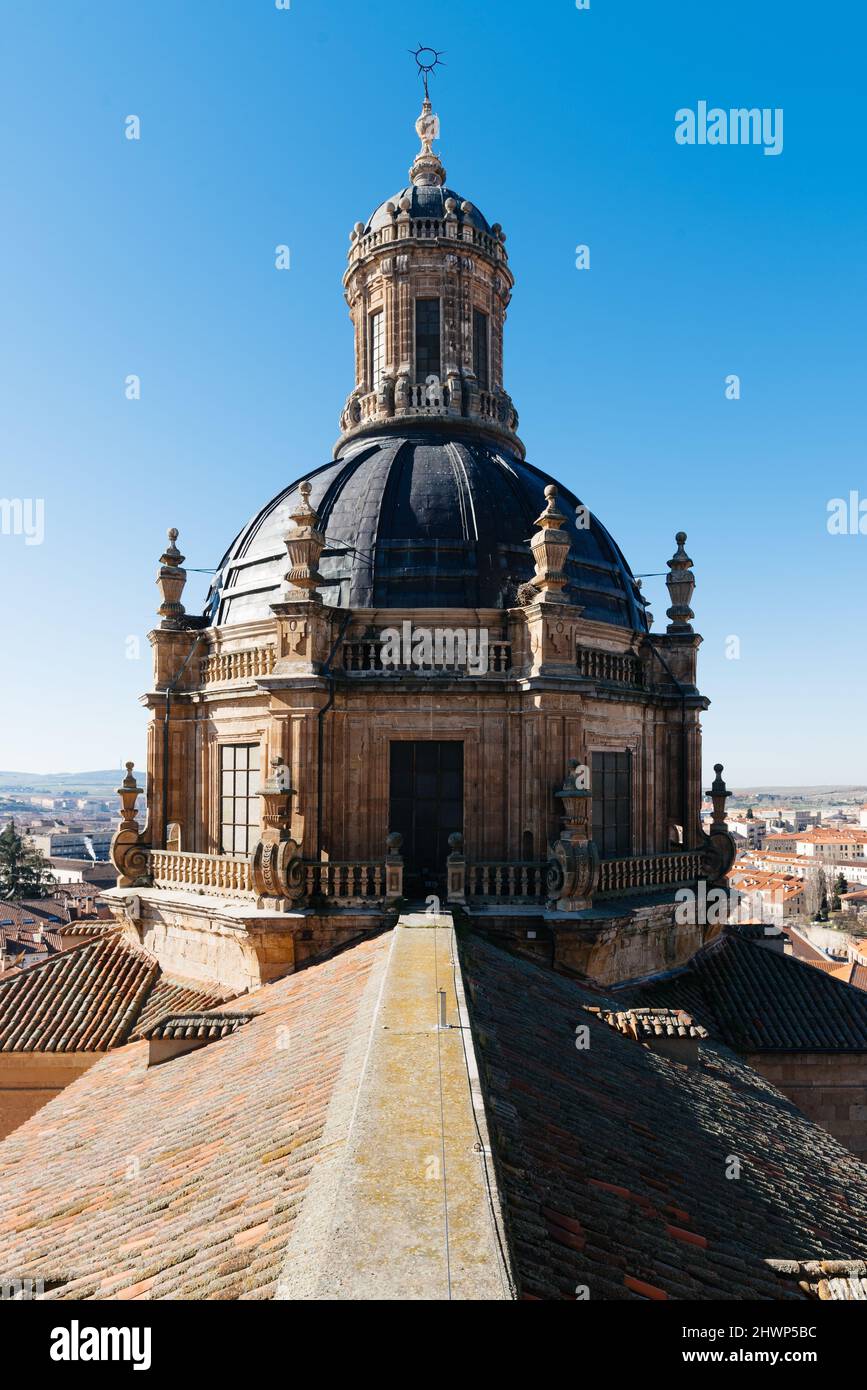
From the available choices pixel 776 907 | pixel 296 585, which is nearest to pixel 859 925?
pixel 776 907

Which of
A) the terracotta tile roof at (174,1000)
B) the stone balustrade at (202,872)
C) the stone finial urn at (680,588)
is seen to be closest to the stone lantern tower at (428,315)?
the stone finial urn at (680,588)

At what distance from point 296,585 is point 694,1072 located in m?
10.3

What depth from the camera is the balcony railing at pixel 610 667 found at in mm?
16875

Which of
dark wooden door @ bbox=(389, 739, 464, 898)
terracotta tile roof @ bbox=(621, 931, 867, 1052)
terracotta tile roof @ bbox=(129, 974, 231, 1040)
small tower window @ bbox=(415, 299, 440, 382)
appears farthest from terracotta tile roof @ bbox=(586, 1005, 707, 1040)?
small tower window @ bbox=(415, 299, 440, 382)

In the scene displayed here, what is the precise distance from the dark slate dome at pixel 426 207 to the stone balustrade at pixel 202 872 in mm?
16094

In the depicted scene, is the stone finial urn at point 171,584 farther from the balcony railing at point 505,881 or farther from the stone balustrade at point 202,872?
the balcony railing at point 505,881

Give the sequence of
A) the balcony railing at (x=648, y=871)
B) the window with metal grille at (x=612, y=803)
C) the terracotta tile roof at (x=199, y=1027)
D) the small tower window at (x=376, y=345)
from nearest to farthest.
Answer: the terracotta tile roof at (x=199, y=1027)
the balcony railing at (x=648, y=871)
the window with metal grille at (x=612, y=803)
the small tower window at (x=376, y=345)

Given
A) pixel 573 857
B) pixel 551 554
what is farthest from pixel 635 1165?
pixel 551 554

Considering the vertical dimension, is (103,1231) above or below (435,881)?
below

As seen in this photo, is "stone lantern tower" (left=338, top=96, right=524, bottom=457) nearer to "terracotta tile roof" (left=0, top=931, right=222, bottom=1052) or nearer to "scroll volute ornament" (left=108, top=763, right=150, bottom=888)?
"scroll volute ornament" (left=108, top=763, right=150, bottom=888)

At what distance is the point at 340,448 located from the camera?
21859 millimetres

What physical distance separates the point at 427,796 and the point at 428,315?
1290cm
